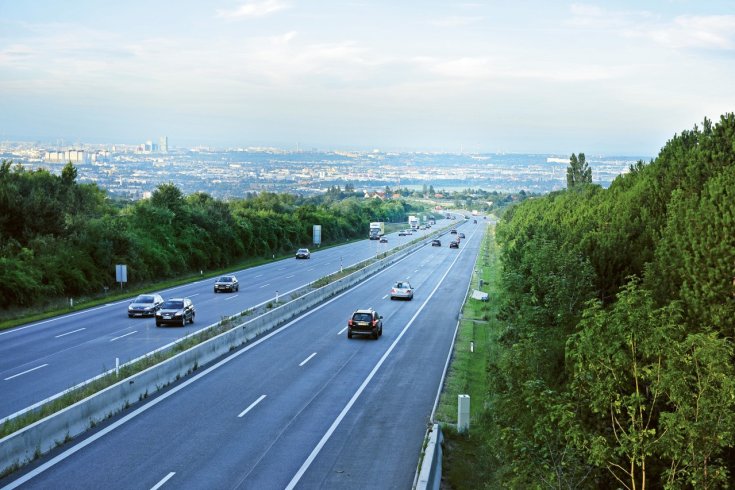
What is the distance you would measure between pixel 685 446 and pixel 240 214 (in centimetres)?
8380

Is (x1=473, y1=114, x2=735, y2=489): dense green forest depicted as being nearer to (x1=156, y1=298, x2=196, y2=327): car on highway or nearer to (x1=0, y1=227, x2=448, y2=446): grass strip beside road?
(x1=0, y1=227, x2=448, y2=446): grass strip beside road

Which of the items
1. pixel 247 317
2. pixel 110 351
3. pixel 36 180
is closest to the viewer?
pixel 110 351

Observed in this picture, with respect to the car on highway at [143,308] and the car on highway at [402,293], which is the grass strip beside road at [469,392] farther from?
the car on highway at [143,308]

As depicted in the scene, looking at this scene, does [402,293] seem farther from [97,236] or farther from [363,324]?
[97,236]

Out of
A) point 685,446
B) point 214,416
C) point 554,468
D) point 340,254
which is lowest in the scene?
point 340,254

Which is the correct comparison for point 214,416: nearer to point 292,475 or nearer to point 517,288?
point 292,475

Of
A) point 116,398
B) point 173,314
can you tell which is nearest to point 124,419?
point 116,398

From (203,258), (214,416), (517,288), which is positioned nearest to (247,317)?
(517,288)

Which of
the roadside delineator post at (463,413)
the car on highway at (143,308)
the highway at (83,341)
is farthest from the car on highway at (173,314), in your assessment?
the roadside delineator post at (463,413)

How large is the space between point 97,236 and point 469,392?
33.9 metres

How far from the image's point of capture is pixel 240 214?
92.0 metres

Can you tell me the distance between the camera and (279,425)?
21078mm

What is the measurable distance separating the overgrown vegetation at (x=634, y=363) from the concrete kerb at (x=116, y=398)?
982 centimetres

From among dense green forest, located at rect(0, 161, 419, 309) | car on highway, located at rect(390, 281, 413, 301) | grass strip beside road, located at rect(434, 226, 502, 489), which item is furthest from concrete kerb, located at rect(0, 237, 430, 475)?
car on highway, located at rect(390, 281, 413, 301)
